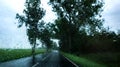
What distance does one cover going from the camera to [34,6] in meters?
65.6

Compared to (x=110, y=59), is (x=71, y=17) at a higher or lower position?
higher

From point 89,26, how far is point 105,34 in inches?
171

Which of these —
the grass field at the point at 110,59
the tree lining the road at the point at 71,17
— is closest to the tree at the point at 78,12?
the tree lining the road at the point at 71,17

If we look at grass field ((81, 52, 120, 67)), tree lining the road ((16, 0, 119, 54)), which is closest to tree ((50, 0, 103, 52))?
tree lining the road ((16, 0, 119, 54))

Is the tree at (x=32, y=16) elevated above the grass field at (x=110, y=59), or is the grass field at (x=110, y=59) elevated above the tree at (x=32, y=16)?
the tree at (x=32, y=16)

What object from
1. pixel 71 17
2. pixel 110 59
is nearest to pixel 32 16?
pixel 71 17

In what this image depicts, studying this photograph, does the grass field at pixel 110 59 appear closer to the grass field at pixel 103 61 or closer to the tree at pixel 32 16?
the grass field at pixel 103 61

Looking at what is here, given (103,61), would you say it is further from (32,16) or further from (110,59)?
(32,16)

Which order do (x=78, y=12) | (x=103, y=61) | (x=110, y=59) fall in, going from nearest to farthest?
(x=103, y=61)
(x=110, y=59)
(x=78, y=12)

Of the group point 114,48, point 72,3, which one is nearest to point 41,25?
point 72,3

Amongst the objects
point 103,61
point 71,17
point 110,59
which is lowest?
point 103,61

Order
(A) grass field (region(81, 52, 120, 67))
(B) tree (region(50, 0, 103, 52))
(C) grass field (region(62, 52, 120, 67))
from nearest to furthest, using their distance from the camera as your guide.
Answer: (C) grass field (region(62, 52, 120, 67)) → (A) grass field (region(81, 52, 120, 67)) → (B) tree (region(50, 0, 103, 52))

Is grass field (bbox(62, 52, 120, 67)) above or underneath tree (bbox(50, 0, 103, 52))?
underneath

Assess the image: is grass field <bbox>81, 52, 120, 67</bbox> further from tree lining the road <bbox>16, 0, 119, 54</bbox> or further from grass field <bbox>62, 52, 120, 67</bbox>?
tree lining the road <bbox>16, 0, 119, 54</bbox>
